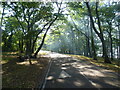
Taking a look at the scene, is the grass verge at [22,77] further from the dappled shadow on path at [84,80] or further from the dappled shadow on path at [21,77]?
the dappled shadow on path at [84,80]

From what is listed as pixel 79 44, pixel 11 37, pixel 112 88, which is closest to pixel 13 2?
pixel 112 88

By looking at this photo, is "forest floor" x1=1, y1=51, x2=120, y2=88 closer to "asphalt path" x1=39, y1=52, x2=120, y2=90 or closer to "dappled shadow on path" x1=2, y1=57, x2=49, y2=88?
"dappled shadow on path" x1=2, y1=57, x2=49, y2=88

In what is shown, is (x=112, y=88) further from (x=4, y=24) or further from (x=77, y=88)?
(x=4, y=24)

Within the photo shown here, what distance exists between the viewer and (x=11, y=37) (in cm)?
3838

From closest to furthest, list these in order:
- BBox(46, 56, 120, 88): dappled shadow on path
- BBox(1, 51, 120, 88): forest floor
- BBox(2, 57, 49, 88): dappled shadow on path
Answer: BBox(46, 56, 120, 88): dappled shadow on path, BBox(2, 57, 49, 88): dappled shadow on path, BBox(1, 51, 120, 88): forest floor

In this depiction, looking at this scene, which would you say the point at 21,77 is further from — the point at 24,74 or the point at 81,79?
the point at 81,79

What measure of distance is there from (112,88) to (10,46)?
133ft

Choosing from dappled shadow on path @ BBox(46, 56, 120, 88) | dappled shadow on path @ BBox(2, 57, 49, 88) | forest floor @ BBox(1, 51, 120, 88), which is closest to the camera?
dappled shadow on path @ BBox(46, 56, 120, 88)

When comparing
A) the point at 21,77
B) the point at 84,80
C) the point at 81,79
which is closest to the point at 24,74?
the point at 21,77

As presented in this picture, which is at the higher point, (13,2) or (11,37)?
(13,2)

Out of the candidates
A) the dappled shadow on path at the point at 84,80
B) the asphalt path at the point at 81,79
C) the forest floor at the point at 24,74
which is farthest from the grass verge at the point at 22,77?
the dappled shadow on path at the point at 84,80

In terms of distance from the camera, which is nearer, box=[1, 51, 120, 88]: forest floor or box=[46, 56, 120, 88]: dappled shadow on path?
box=[46, 56, 120, 88]: dappled shadow on path

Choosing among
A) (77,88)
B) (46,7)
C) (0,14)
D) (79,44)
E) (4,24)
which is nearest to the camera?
(77,88)

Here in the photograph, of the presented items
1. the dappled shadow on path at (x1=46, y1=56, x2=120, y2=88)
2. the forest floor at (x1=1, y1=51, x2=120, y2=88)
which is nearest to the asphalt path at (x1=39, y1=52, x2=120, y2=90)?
the dappled shadow on path at (x1=46, y1=56, x2=120, y2=88)
